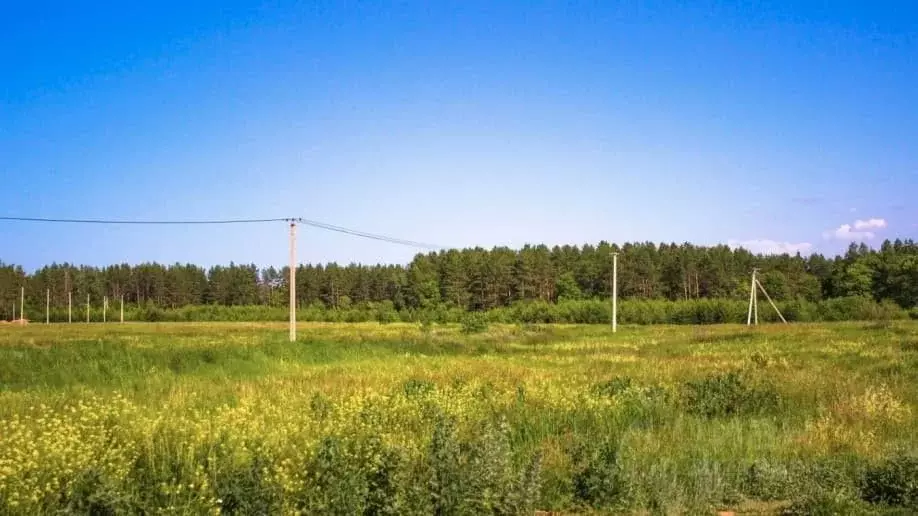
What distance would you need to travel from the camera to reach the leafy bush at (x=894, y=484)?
675 centimetres

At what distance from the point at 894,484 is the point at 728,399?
6.03 metres

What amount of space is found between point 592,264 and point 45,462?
11602cm

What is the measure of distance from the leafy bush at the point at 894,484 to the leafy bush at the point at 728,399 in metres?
4.73

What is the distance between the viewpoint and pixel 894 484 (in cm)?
702

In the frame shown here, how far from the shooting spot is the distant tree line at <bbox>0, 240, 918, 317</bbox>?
10819cm

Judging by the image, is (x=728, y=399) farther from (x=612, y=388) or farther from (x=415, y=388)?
(x=415, y=388)

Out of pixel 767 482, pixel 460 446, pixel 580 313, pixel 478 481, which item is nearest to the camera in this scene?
pixel 478 481

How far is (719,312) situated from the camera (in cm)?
8750

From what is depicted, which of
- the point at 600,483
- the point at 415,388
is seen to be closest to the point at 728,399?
the point at 415,388

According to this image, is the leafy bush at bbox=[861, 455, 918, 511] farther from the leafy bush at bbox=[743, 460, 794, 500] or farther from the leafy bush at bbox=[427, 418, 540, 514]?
the leafy bush at bbox=[427, 418, 540, 514]

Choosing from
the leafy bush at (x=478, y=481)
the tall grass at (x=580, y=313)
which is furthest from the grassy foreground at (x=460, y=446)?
the tall grass at (x=580, y=313)

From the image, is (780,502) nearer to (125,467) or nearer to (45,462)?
(125,467)

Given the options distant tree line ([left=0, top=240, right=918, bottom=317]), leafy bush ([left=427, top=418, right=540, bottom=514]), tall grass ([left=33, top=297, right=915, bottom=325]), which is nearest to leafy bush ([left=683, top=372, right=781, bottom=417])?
leafy bush ([left=427, top=418, right=540, bottom=514])

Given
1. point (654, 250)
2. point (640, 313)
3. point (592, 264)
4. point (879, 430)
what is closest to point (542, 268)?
point (592, 264)
